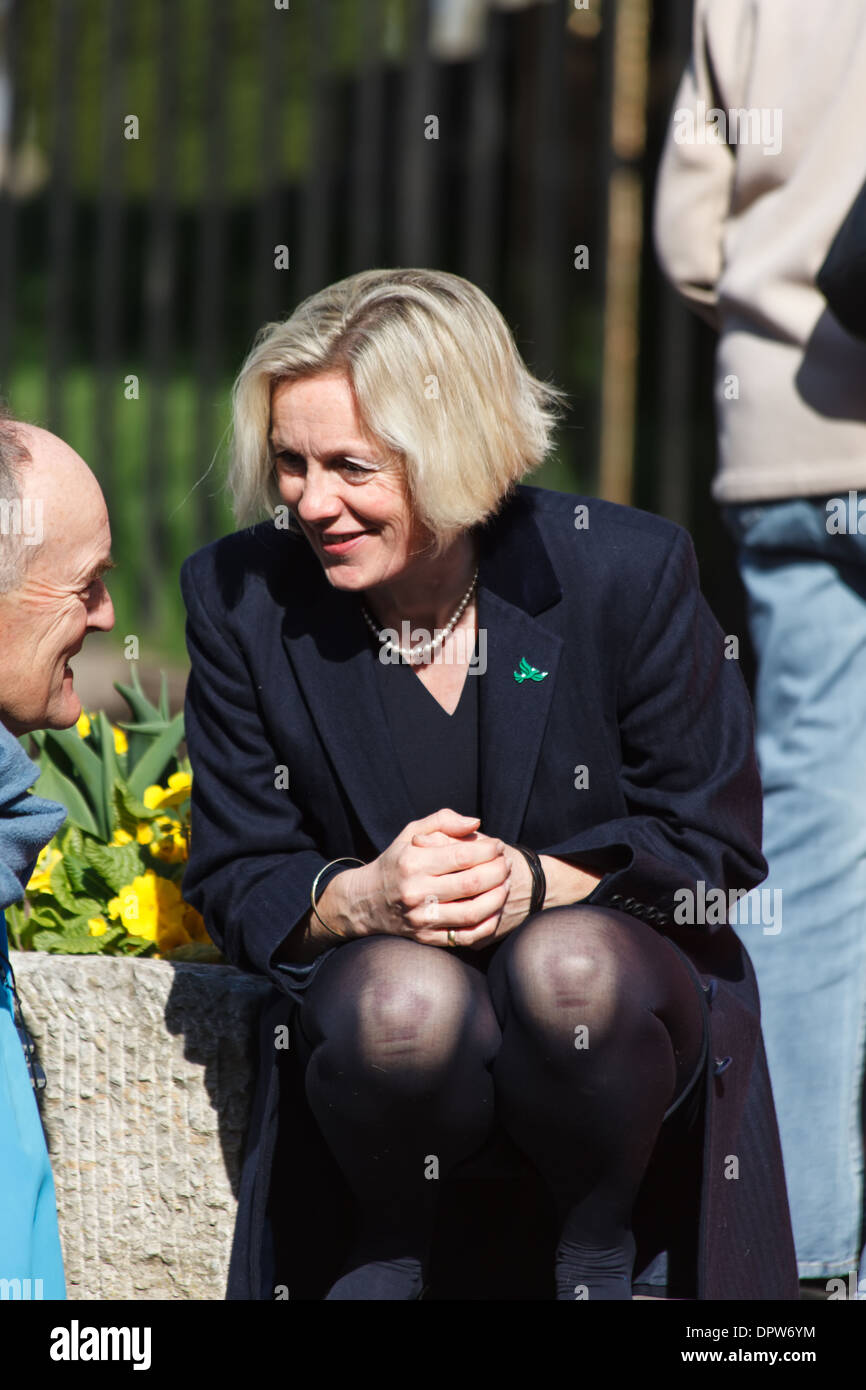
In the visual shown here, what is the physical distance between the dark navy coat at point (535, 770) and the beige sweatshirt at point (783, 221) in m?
0.55

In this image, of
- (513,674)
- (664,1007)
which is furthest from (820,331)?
(664,1007)

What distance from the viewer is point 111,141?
218 inches

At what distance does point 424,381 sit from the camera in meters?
2.27

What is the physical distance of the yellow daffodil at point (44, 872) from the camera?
2.81 m

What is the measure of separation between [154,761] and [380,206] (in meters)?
2.89

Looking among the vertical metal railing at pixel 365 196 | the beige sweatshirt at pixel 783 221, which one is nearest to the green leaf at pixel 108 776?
the beige sweatshirt at pixel 783 221

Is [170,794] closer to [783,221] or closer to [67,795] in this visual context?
[67,795]

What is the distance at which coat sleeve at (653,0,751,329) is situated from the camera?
307cm

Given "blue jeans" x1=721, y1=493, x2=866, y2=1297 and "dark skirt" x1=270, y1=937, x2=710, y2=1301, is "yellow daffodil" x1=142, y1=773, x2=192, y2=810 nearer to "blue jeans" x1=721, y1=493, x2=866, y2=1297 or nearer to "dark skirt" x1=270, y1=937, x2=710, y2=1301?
"dark skirt" x1=270, y1=937, x2=710, y2=1301

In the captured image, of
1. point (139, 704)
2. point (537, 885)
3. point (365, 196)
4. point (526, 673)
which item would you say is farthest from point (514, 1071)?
point (365, 196)

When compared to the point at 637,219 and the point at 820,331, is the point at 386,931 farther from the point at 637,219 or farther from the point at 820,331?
the point at 637,219

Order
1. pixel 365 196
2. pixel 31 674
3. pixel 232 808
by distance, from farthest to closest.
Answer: pixel 365 196 → pixel 232 808 → pixel 31 674

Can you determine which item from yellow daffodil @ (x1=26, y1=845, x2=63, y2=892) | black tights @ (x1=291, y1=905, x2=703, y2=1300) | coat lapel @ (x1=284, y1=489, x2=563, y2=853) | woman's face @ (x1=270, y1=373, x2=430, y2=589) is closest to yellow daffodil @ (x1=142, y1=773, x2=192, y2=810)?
yellow daffodil @ (x1=26, y1=845, x2=63, y2=892)
